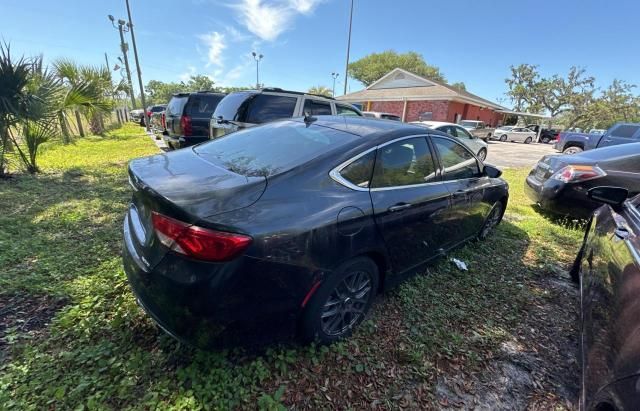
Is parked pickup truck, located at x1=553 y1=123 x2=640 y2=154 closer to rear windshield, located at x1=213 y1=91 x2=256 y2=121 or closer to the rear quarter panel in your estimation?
the rear quarter panel

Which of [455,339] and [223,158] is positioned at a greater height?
[223,158]

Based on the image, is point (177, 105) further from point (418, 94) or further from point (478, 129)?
point (418, 94)

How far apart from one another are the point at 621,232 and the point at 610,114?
50.2 metres

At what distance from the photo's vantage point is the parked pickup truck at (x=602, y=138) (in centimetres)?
1119

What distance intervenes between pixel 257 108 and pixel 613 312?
604 cm

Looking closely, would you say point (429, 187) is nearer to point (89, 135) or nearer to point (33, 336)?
point (33, 336)

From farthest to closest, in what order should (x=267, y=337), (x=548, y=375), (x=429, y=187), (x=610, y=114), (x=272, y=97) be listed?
1. (x=610, y=114)
2. (x=272, y=97)
3. (x=429, y=187)
4. (x=548, y=375)
5. (x=267, y=337)

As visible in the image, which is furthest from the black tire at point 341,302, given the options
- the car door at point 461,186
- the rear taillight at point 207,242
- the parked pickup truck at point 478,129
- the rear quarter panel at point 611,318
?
the parked pickup truck at point 478,129

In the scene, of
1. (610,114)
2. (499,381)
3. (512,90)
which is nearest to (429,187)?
(499,381)

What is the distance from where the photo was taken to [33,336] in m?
2.18

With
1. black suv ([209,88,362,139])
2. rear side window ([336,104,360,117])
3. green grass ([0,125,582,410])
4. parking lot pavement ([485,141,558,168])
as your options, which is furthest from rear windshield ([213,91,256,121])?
parking lot pavement ([485,141,558,168])

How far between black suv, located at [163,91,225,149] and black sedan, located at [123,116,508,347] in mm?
5907

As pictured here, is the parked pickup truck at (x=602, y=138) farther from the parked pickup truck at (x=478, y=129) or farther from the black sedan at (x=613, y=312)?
the black sedan at (x=613, y=312)

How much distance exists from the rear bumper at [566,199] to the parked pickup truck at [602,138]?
6.71m
